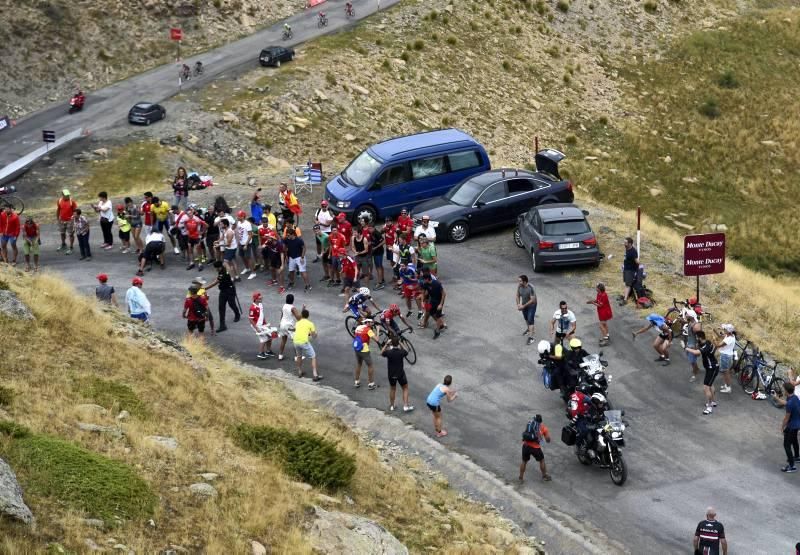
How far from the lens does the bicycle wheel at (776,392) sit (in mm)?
20453

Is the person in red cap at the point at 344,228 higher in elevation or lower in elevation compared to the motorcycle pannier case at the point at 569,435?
higher

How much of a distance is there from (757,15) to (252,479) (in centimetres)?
5397

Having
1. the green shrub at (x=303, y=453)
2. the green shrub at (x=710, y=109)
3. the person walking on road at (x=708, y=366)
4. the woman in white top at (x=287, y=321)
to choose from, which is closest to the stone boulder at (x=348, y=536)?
the green shrub at (x=303, y=453)

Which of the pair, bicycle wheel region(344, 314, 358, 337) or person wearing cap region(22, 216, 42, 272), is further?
person wearing cap region(22, 216, 42, 272)

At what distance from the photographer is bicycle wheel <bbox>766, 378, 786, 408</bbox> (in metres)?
20.5

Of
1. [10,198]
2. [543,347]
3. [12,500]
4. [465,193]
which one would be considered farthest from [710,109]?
[12,500]

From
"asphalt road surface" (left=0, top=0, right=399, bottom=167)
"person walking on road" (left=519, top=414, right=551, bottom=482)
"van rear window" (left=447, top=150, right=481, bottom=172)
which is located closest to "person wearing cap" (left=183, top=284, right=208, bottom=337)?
"person walking on road" (left=519, top=414, right=551, bottom=482)

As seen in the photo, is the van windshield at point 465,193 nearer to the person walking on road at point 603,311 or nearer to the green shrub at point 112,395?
the person walking on road at point 603,311

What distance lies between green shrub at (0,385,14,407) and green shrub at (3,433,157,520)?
1.19m

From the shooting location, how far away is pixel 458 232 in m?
27.9

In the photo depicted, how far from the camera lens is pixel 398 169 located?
2898 cm

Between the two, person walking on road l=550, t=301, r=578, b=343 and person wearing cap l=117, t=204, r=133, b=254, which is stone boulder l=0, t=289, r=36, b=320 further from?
person walking on road l=550, t=301, r=578, b=343

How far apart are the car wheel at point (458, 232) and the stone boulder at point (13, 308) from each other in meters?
12.3

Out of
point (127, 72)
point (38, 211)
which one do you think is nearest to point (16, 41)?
point (127, 72)
